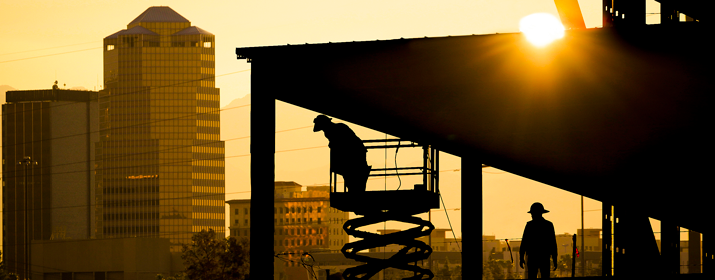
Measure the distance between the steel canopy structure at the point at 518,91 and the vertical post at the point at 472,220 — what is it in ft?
9.24

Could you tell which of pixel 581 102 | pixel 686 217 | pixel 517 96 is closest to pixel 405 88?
pixel 517 96

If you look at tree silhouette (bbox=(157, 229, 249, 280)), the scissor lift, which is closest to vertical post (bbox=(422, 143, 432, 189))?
the scissor lift

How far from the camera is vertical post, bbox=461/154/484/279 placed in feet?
53.2

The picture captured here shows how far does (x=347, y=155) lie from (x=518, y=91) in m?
7.24

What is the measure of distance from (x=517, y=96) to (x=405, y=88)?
4.93 feet

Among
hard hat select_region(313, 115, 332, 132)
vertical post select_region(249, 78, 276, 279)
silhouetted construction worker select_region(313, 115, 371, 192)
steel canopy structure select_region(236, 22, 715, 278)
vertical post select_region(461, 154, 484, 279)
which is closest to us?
steel canopy structure select_region(236, 22, 715, 278)

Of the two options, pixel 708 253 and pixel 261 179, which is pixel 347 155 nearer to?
pixel 261 179

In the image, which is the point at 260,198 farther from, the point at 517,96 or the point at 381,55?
the point at 517,96

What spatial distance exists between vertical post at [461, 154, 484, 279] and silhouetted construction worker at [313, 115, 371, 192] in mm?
2704

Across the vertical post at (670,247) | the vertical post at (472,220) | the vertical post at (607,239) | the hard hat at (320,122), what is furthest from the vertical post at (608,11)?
the hard hat at (320,122)

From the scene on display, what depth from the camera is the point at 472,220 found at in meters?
16.2

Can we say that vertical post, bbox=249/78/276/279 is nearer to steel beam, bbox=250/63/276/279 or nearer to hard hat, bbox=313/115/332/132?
steel beam, bbox=250/63/276/279

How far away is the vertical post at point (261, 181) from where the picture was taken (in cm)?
1188

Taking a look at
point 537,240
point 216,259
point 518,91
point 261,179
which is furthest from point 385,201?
point 216,259
